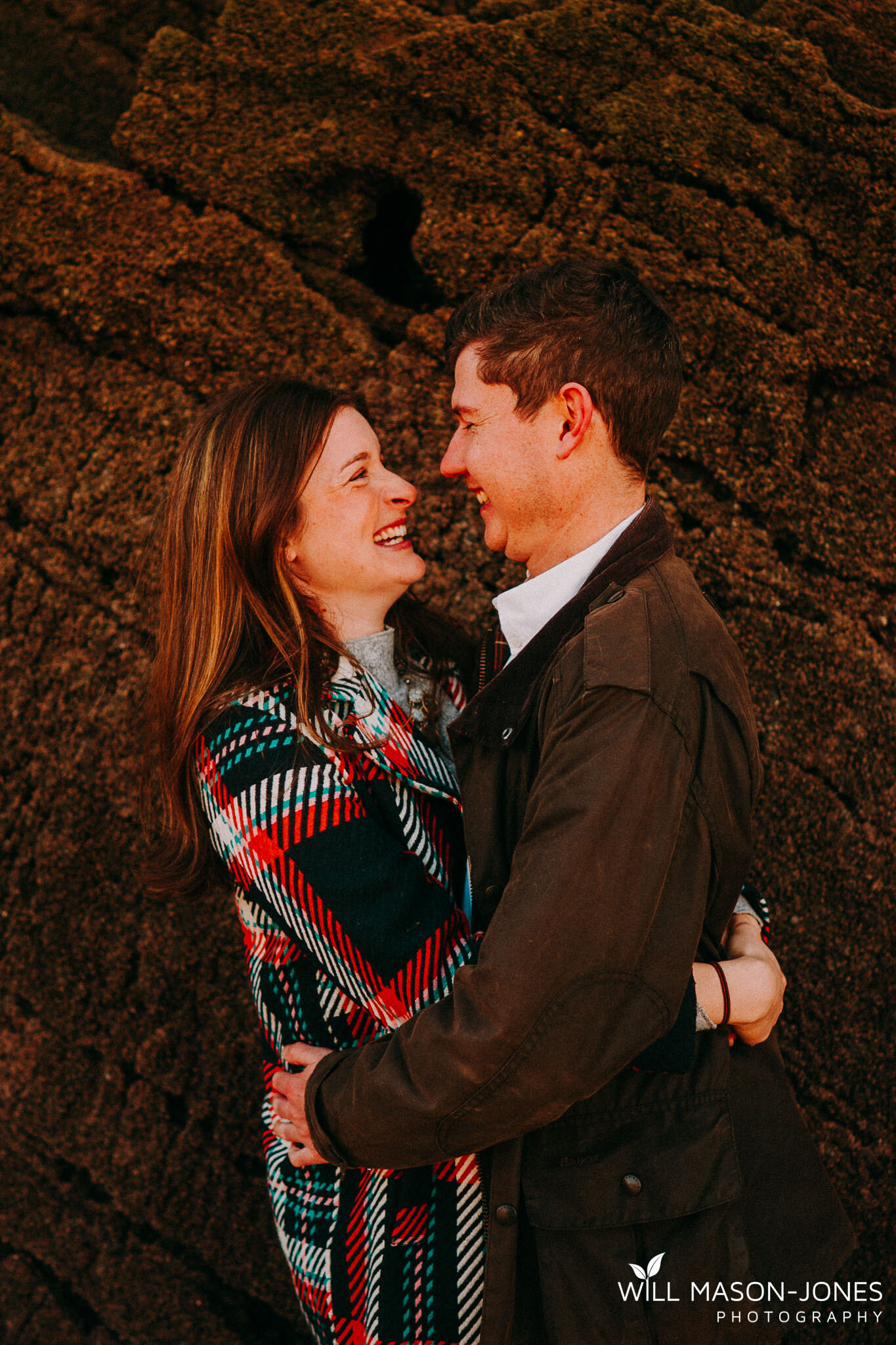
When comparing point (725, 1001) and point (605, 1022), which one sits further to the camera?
point (725, 1001)

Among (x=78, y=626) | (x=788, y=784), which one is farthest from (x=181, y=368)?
(x=788, y=784)

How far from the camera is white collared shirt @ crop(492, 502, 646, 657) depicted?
64.1 inches

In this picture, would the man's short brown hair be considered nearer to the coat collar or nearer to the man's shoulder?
the coat collar

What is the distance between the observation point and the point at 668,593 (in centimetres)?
150

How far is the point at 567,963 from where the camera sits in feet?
4.10

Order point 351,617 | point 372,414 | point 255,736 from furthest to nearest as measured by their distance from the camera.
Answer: point 372,414, point 351,617, point 255,736

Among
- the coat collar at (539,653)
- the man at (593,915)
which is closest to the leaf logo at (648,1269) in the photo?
the man at (593,915)

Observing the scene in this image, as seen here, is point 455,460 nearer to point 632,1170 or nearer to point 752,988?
point 752,988

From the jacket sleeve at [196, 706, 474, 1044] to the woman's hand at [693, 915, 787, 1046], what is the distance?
1.34ft

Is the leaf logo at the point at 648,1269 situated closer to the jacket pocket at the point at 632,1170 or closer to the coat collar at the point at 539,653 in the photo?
the jacket pocket at the point at 632,1170

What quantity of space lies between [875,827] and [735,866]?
98 cm

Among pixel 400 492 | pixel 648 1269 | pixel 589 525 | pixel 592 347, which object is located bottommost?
pixel 648 1269

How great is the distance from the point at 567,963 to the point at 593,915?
0.08m

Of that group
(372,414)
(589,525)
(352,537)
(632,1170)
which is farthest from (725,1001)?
(372,414)
